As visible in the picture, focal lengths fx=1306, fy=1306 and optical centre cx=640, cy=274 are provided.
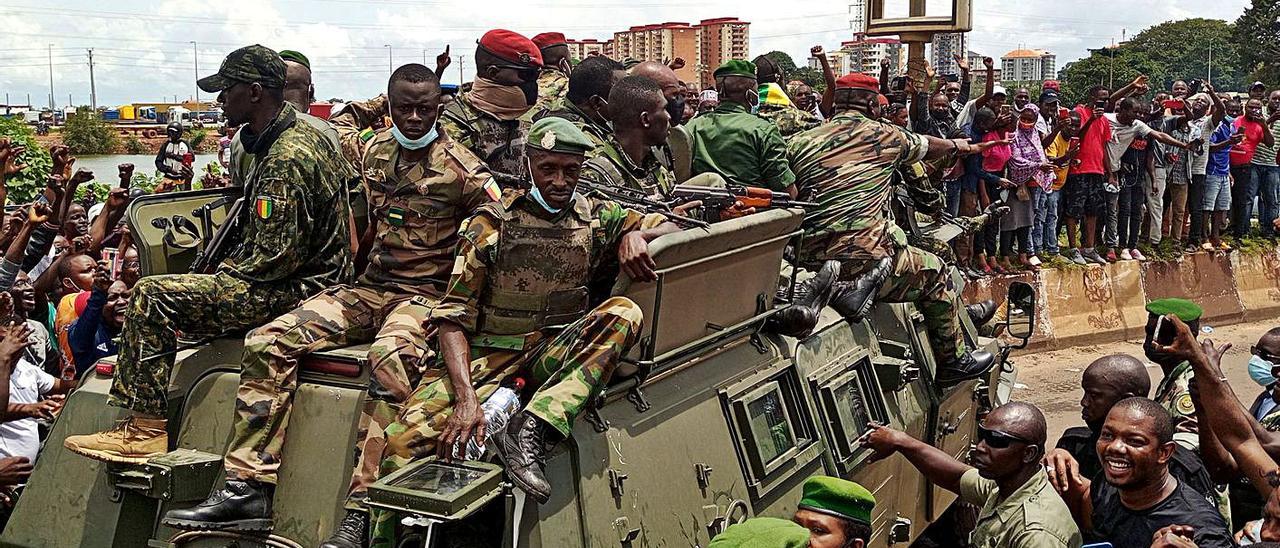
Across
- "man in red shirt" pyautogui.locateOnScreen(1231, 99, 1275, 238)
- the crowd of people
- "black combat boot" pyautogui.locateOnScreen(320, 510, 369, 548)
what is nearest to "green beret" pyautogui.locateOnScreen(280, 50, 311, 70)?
the crowd of people

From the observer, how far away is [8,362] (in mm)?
6137

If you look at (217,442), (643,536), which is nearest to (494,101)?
(217,442)

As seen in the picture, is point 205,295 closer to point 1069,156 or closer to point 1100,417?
point 1100,417

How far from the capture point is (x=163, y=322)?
5.41 m

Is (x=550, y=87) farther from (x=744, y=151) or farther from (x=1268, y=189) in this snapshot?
(x=1268, y=189)

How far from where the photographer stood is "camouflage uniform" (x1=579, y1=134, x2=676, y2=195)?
601 cm

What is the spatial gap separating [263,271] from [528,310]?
4.53 ft

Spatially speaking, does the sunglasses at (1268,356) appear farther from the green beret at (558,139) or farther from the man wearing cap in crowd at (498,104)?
the man wearing cap in crowd at (498,104)

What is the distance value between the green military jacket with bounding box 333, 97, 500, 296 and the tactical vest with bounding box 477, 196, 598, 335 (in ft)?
2.04

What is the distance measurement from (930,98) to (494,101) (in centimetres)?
691

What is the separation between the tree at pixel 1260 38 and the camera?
172 ft

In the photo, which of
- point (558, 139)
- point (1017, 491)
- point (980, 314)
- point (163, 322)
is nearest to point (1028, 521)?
point (1017, 491)

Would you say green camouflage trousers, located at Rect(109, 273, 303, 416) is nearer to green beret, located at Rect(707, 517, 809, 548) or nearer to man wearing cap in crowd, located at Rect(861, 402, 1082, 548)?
green beret, located at Rect(707, 517, 809, 548)

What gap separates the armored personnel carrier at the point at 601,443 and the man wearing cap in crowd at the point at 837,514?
2.21 feet
